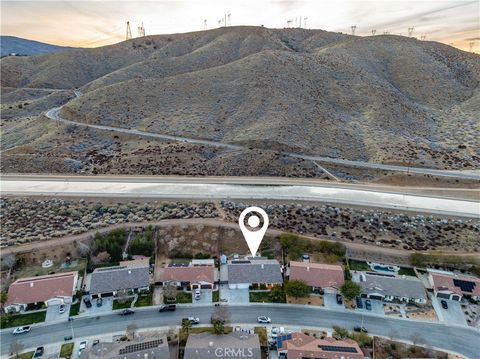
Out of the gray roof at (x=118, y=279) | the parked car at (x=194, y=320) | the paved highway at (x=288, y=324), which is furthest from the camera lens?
the gray roof at (x=118, y=279)

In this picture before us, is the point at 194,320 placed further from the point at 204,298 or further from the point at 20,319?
the point at 20,319

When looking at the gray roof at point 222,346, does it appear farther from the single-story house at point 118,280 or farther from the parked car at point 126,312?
the single-story house at point 118,280

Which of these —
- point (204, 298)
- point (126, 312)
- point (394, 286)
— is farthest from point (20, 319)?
point (394, 286)

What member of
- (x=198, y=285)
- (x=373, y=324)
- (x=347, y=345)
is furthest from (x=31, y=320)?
(x=373, y=324)

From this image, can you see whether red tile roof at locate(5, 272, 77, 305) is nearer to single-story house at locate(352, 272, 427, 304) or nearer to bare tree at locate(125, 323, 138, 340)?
bare tree at locate(125, 323, 138, 340)

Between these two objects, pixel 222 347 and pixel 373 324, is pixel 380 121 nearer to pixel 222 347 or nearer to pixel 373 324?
pixel 373 324

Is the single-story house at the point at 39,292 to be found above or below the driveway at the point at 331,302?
above

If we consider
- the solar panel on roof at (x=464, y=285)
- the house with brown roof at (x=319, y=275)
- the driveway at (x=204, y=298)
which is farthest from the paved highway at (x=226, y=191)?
the driveway at (x=204, y=298)
